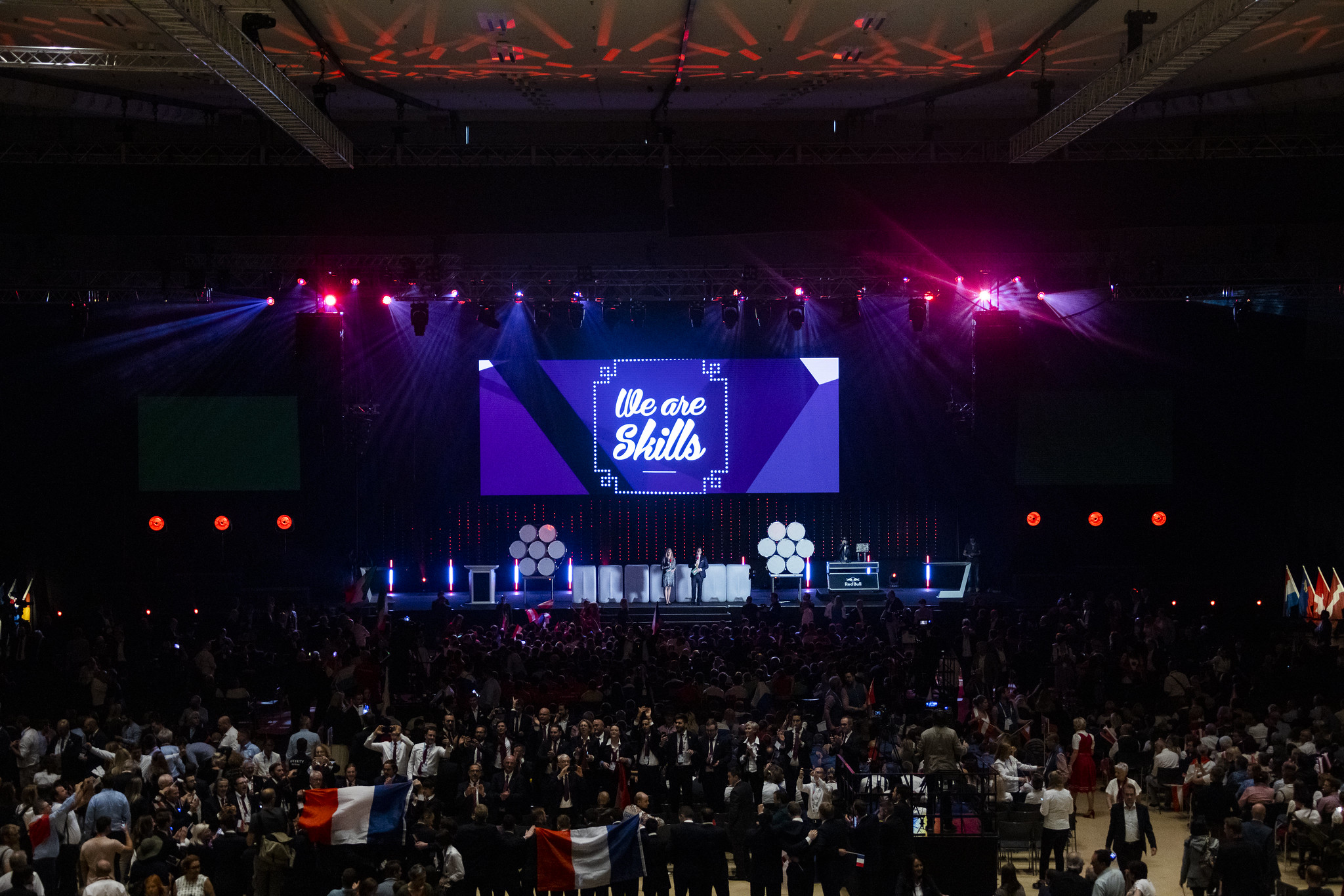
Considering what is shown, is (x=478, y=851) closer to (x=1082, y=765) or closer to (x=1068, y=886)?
(x=1068, y=886)

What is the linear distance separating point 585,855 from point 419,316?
1153cm

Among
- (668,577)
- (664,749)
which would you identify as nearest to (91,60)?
(664,749)

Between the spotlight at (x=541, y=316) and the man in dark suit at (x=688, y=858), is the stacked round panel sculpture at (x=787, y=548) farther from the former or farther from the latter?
the man in dark suit at (x=688, y=858)

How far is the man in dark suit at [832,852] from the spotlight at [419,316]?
11615 mm

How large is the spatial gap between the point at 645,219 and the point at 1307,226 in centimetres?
1090

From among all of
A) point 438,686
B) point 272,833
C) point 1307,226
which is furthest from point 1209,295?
point 272,833

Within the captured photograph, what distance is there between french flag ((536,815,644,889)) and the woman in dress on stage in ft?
42.9

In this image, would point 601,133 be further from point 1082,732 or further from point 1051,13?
point 1082,732

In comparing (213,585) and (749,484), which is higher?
(749,484)

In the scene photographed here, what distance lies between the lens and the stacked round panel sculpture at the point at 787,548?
2478 centimetres

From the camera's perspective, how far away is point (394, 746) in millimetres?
12227

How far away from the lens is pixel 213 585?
23.1m

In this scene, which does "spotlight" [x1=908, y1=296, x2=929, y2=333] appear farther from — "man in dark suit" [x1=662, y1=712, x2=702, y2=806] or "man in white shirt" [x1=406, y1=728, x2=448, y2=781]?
"man in white shirt" [x1=406, y1=728, x2=448, y2=781]

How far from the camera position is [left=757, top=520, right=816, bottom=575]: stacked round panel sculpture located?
2478 centimetres
